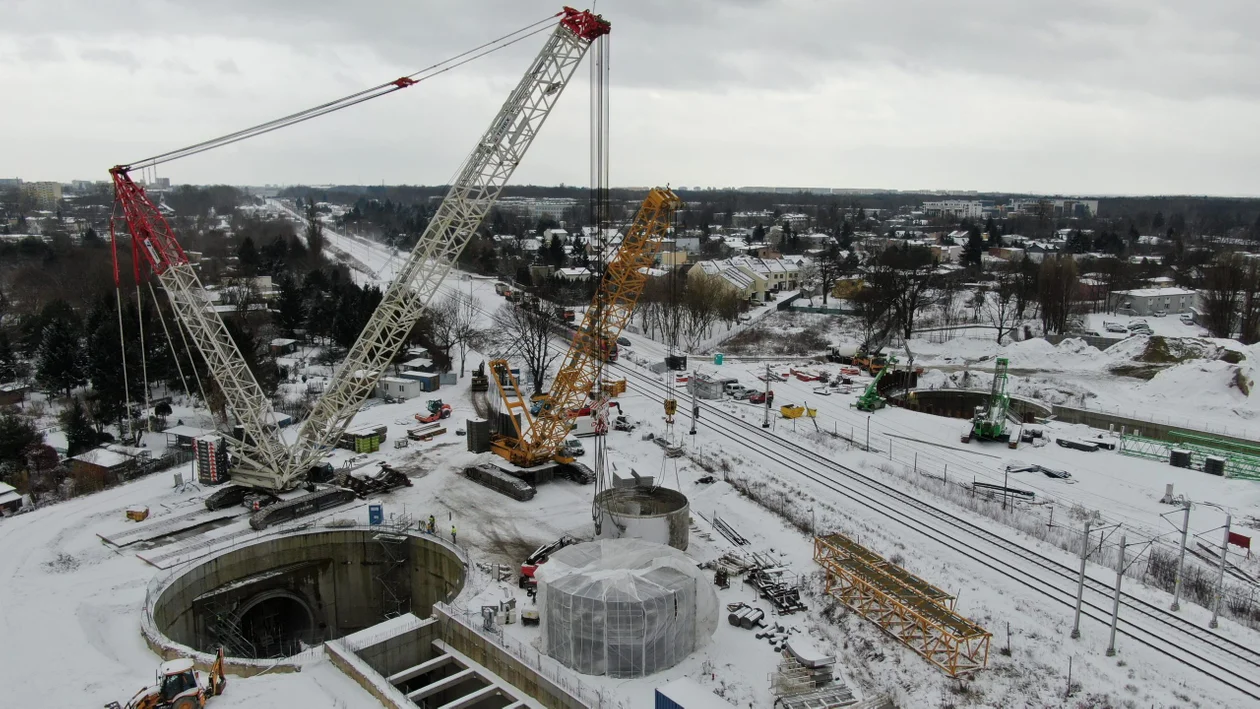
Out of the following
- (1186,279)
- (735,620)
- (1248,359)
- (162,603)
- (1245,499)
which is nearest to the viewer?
(735,620)

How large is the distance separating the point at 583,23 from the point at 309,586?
70.3 ft

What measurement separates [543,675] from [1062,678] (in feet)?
39.7

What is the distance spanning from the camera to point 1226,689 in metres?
18.1

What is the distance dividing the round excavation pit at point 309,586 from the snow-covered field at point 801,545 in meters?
1.56

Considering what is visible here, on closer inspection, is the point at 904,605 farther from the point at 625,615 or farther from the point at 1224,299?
the point at 1224,299

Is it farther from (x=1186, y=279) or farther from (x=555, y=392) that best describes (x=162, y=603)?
(x=1186, y=279)

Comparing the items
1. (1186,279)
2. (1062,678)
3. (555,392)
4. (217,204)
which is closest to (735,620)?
(1062,678)

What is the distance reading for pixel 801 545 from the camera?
85.9 ft

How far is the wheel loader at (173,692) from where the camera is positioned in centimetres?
1706

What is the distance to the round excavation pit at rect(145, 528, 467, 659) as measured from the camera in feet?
83.1

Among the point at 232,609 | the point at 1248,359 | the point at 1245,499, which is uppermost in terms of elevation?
the point at 1248,359

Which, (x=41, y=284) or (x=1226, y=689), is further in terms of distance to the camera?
(x=41, y=284)

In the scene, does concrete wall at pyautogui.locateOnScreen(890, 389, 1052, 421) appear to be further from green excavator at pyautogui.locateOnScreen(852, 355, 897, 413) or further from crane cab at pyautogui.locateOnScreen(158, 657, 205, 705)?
crane cab at pyautogui.locateOnScreen(158, 657, 205, 705)

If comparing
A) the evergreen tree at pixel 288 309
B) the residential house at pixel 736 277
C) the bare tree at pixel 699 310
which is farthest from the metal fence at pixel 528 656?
the residential house at pixel 736 277
